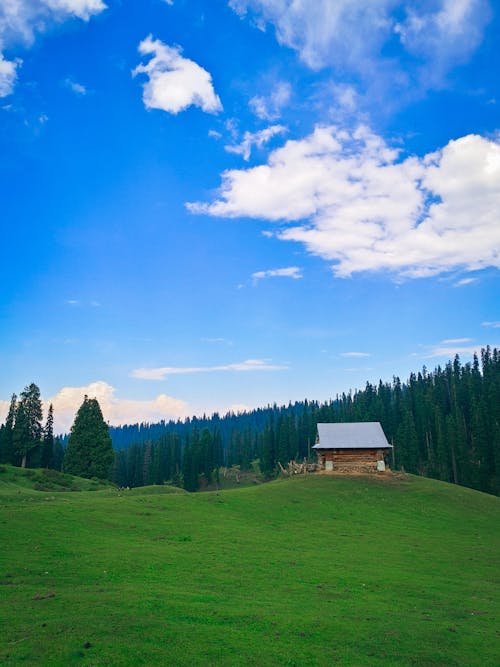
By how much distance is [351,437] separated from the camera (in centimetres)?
5791

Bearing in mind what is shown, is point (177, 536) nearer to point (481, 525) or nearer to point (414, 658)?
point (414, 658)

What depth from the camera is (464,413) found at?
12350 cm

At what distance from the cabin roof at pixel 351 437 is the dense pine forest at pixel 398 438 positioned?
4503cm

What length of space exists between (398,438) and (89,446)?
71.0m

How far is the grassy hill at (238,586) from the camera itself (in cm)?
1236

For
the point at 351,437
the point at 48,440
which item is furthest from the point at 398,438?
the point at 48,440

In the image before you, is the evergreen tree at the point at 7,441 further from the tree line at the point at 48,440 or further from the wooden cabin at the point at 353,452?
the wooden cabin at the point at 353,452

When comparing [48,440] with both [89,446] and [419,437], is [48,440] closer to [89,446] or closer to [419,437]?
[89,446]

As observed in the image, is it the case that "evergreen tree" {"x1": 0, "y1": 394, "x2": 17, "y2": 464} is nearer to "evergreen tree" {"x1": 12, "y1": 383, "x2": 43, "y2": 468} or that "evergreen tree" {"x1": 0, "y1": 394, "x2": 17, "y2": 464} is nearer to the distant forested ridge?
"evergreen tree" {"x1": 12, "y1": 383, "x2": 43, "y2": 468}

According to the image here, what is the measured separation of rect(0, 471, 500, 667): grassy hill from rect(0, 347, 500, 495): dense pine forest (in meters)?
57.5

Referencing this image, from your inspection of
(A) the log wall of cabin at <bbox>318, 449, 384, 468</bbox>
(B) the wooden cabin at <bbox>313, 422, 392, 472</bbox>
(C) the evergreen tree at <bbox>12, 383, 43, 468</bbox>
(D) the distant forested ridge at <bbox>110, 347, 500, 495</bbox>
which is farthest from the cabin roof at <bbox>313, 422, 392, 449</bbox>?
(C) the evergreen tree at <bbox>12, 383, 43, 468</bbox>

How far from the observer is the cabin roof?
56062 millimetres

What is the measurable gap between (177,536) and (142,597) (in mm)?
12871

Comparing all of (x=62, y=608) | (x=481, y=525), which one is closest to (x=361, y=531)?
(x=481, y=525)
